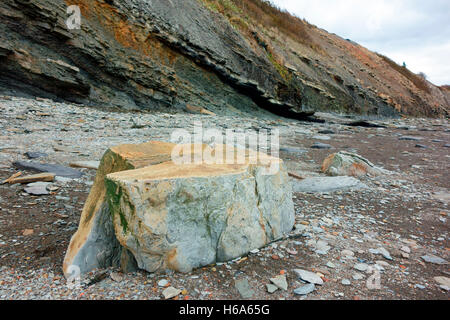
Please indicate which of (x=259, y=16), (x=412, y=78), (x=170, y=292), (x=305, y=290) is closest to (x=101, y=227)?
(x=170, y=292)

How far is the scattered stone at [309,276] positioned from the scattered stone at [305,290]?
0.04m

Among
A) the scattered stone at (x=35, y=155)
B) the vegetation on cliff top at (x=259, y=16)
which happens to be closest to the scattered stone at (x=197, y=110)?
the vegetation on cliff top at (x=259, y=16)

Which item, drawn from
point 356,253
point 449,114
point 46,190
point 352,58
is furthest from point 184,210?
point 449,114

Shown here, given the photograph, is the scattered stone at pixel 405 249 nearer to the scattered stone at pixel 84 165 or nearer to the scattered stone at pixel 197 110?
the scattered stone at pixel 84 165

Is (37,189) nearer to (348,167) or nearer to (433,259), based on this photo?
(433,259)

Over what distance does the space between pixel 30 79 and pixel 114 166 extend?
7944mm

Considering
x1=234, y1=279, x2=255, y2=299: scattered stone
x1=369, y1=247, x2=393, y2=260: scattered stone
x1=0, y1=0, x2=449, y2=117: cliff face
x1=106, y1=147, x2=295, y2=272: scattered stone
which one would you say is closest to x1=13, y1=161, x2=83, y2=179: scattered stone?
x1=106, y1=147, x2=295, y2=272: scattered stone

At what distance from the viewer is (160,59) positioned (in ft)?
36.5

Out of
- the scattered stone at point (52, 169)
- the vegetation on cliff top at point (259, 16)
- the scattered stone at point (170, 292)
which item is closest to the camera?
the scattered stone at point (170, 292)

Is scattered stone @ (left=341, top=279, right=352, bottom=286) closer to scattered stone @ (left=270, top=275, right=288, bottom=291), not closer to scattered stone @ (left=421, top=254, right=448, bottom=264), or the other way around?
scattered stone @ (left=270, top=275, right=288, bottom=291)

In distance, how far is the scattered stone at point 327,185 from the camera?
362 cm

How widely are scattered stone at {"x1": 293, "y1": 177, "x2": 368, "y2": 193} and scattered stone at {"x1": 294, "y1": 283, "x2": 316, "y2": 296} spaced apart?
203 cm

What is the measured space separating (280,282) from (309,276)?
20 centimetres

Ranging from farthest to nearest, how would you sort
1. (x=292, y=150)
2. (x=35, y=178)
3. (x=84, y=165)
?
(x=292, y=150), (x=84, y=165), (x=35, y=178)
